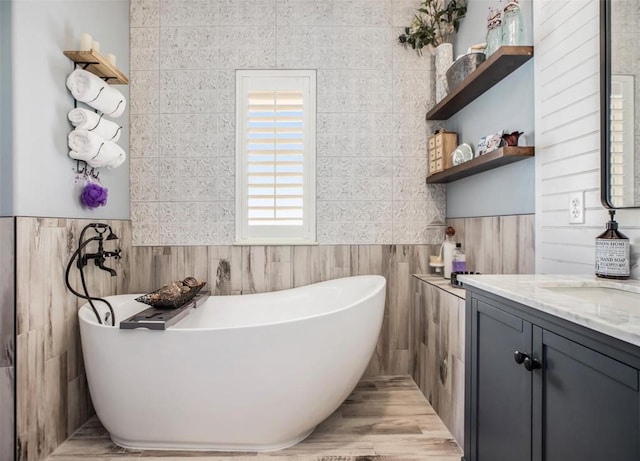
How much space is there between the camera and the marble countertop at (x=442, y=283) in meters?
1.76

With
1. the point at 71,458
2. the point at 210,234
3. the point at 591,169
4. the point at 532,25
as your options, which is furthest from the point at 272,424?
the point at 532,25

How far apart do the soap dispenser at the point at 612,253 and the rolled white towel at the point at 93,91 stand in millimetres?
2414

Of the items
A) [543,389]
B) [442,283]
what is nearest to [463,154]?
[442,283]

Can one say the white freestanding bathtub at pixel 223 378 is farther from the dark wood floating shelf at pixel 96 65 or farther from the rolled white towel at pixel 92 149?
the dark wood floating shelf at pixel 96 65

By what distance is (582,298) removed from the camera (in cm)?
102

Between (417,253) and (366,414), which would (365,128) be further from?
(366,414)

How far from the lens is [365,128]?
98.2 inches

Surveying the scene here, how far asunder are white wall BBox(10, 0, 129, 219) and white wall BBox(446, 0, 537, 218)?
2.32 metres

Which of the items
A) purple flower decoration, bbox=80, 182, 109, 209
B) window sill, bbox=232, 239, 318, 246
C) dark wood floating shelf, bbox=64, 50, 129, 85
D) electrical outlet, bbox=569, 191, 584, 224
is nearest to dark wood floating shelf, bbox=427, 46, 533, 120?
electrical outlet, bbox=569, 191, 584, 224

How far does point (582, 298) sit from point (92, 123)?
91.9 inches

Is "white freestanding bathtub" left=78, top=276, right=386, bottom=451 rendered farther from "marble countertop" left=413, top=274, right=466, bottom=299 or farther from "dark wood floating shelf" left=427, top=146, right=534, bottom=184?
"dark wood floating shelf" left=427, top=146, right=534, bottom=184

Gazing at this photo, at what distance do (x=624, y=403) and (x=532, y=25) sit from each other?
1.65 meters

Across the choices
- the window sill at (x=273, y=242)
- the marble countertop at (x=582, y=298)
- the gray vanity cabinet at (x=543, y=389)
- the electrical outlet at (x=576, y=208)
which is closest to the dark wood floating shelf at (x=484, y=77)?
the electrical outlet at (x=576, y=208)

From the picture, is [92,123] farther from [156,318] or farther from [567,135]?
[567,135]
